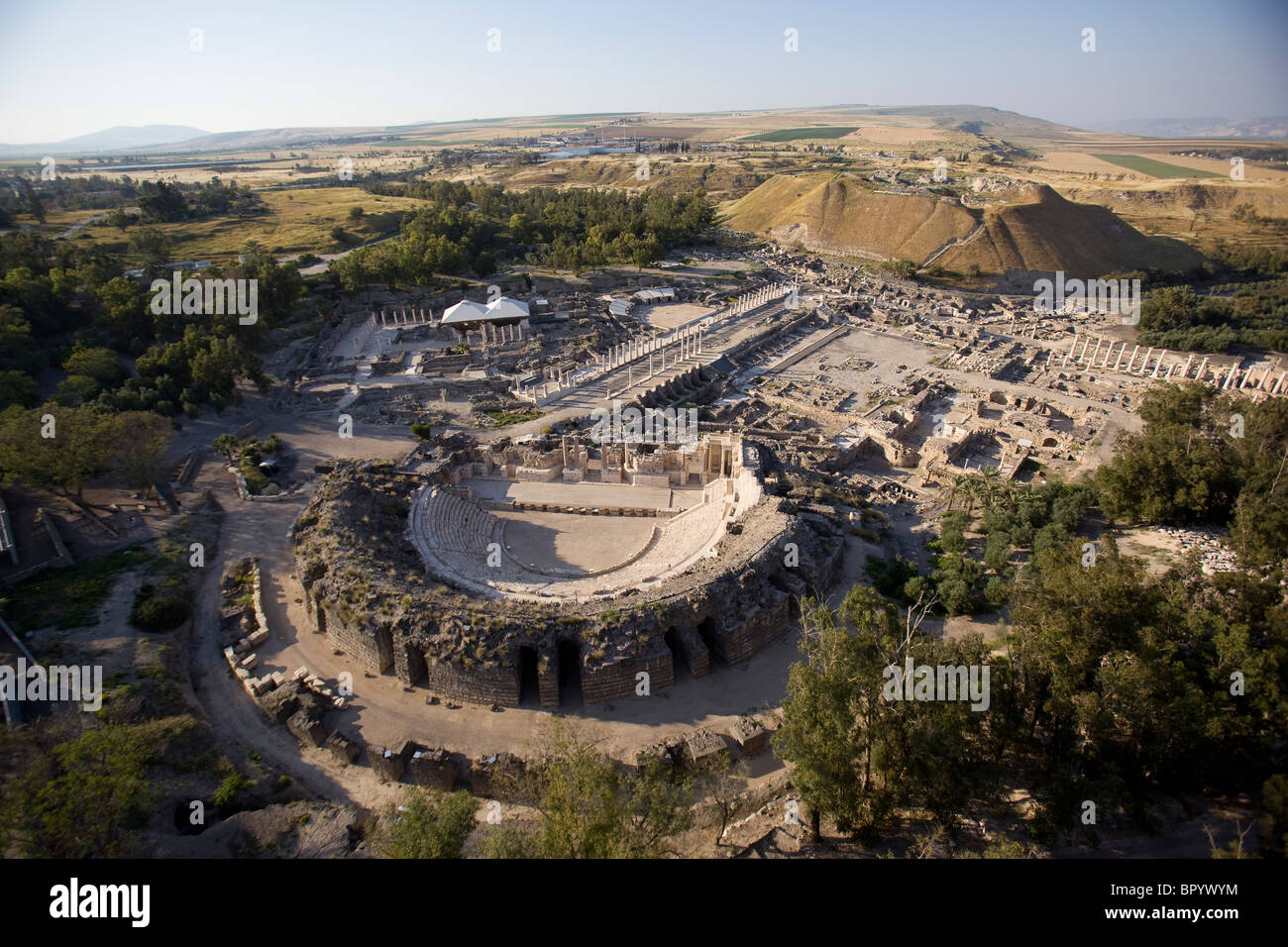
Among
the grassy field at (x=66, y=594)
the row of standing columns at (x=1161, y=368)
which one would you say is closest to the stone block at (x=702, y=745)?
the grassy field at (x=66, y=594)

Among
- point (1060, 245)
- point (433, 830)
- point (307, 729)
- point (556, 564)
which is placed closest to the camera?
point (433, 830)

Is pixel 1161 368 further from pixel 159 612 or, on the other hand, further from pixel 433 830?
pixel 159 612

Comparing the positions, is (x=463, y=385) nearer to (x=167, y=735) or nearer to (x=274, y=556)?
(x=274, y=556)

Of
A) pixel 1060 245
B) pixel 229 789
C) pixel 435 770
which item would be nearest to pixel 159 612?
pixel 229 789

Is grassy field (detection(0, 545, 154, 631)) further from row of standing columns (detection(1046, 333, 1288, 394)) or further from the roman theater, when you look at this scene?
row of standing columns (detection(1046, 333, 1288, 394))

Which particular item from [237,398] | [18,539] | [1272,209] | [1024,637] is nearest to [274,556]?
[18,539]

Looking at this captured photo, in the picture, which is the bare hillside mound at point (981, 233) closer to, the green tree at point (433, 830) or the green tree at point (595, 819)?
the green tree at point (595, 819)
